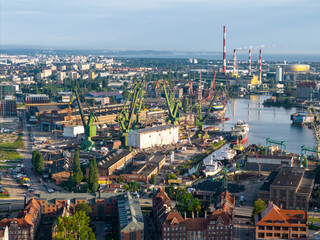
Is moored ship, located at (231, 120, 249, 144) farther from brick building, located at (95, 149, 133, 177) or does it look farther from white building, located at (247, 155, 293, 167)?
brick building, located at (95, 149, 133, 177)

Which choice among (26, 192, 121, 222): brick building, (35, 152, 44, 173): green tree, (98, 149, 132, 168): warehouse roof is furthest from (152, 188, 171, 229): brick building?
(35, 152, 44, 173): green tree

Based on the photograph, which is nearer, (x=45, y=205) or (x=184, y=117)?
(x=45, y=205)

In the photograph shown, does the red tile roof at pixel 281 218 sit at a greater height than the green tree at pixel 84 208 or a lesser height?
greater

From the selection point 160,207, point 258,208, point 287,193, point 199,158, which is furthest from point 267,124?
point 160,207

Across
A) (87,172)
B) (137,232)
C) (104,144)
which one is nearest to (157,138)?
(104,144)

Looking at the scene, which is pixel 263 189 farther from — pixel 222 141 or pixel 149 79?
pixel 149 79

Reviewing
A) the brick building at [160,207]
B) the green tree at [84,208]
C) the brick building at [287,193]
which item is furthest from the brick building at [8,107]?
the brick building at [287,193]

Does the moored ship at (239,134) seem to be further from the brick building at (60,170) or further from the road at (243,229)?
the road at (243,229)
